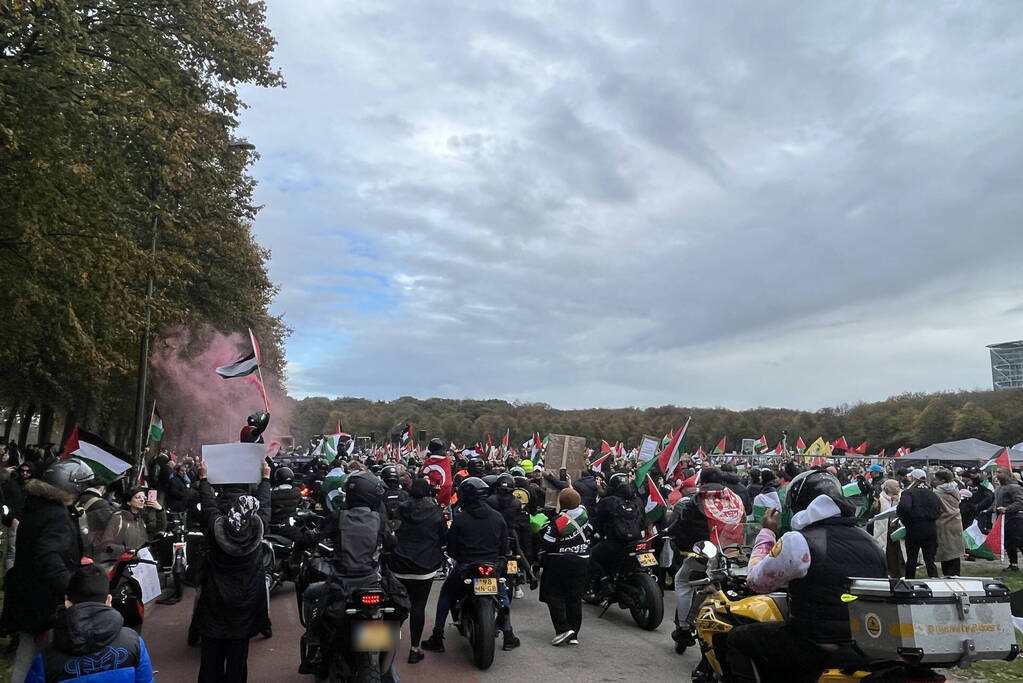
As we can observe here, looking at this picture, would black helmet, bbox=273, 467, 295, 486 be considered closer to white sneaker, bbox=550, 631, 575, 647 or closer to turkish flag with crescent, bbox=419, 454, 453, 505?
turkish flag with crescent, bbox=419, 454, 453, 505

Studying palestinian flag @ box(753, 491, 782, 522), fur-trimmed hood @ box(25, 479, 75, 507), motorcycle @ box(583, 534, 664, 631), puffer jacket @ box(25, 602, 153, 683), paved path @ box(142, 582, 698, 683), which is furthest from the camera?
palestinian flag @ box(753, 491, 782, 522)

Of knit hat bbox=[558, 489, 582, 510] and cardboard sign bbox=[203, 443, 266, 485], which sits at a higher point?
cardboard sign bbox=[203, 443, 266, 485]

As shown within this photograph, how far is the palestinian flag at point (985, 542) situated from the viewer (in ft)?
48.6

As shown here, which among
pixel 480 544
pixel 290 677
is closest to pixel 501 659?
pixel 480 544

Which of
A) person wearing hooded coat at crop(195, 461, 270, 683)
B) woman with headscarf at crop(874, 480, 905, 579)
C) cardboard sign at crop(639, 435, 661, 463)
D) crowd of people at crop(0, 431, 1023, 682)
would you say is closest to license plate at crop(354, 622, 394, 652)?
crowd of people at crop(0, 431, 1023, 682)

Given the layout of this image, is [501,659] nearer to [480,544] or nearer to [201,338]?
[480,544]

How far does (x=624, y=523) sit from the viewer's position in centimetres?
965

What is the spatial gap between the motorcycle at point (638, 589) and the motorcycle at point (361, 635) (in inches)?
154

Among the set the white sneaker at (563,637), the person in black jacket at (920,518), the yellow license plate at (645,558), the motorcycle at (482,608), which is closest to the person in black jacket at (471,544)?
the motorcycle at (482,608)

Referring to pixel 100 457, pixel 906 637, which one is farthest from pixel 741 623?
pixel 100 457

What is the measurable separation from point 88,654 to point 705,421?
107812mm

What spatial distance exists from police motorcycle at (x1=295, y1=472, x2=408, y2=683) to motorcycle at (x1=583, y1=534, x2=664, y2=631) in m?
3.68

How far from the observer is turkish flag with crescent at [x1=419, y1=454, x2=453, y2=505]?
13.7m

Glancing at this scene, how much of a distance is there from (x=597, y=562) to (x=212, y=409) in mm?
30431
